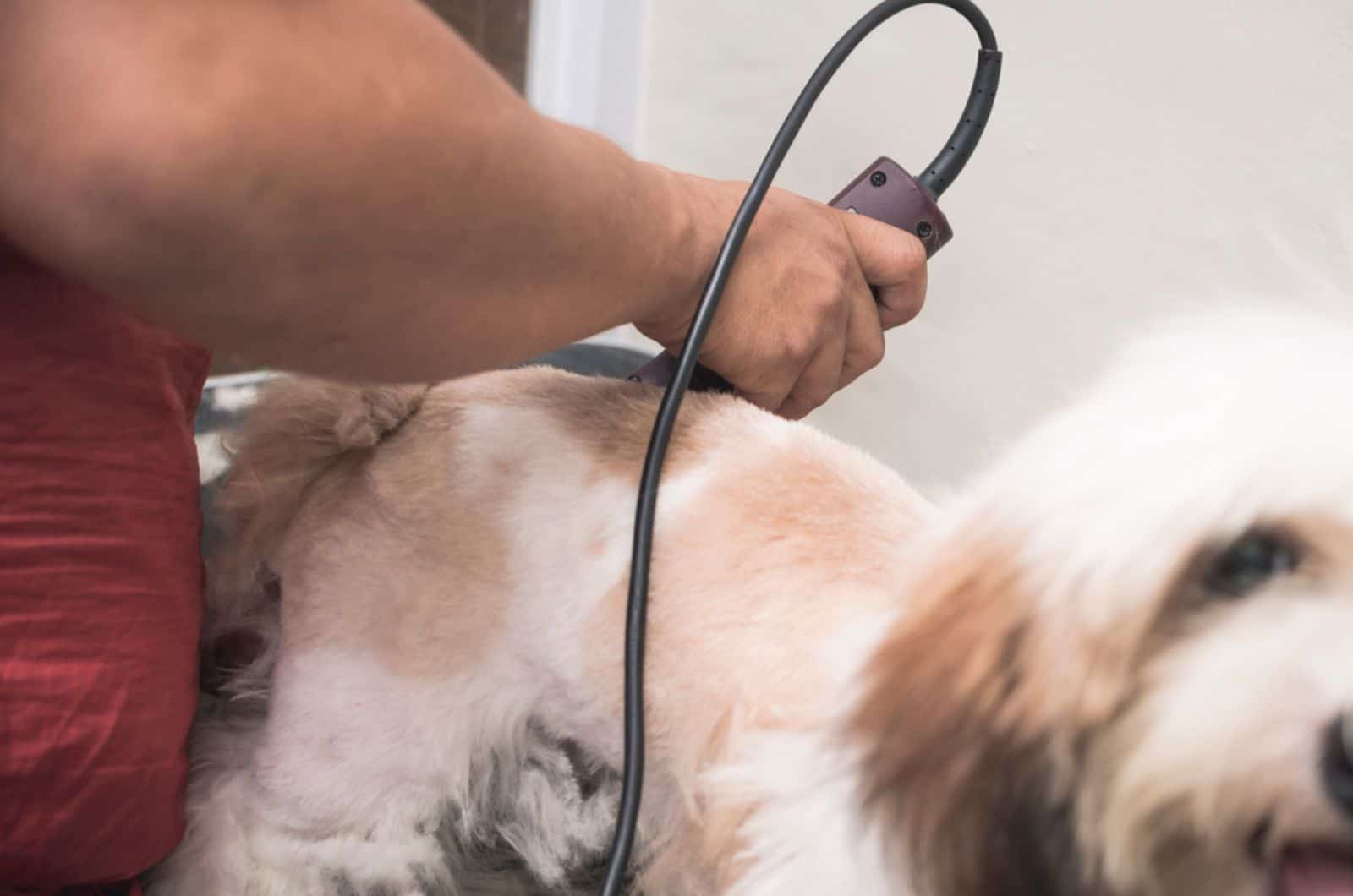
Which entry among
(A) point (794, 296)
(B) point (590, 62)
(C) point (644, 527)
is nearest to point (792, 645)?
(C) point (644, 527)

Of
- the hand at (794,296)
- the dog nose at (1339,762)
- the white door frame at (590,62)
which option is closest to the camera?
the dog nose at (1339,762)

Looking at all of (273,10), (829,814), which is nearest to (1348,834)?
(829,814)

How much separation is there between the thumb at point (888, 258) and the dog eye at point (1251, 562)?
40 centimetres

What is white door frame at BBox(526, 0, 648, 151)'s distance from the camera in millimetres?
1425

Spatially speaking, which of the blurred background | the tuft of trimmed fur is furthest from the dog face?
the tuft of trimmed fur

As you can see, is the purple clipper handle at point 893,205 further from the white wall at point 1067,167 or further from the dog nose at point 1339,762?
the dog nose at point 1339,762

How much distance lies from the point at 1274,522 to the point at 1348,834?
98 mm

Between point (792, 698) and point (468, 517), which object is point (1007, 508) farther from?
point (468, 517)

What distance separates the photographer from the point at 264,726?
0.68m

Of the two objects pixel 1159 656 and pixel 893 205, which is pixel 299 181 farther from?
pixel 893 205

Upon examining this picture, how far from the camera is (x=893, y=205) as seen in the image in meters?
0.75

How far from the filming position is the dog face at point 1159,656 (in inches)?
11.9

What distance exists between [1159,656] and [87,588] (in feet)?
1.68

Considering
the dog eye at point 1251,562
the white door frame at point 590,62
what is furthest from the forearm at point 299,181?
the white door frame at point 590,62
